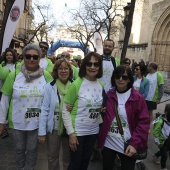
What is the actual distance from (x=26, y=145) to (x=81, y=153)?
2.56 ft

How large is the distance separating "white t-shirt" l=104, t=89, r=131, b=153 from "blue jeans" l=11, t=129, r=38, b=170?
3.33ft

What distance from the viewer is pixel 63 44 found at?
32344 mm

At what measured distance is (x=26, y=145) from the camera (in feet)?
9.41

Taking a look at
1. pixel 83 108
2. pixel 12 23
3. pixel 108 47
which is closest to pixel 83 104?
pixel 83 108

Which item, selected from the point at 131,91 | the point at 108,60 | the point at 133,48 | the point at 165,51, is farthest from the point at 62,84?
the point at 133,48

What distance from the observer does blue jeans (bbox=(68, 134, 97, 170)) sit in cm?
265

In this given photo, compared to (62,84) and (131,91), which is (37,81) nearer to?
(62,84)

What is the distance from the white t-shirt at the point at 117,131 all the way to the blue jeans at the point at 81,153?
263 millimetres

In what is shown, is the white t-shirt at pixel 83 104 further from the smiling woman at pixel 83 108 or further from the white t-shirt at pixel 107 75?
the white t-shirt at pixel 107 75

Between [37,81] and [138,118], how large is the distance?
1.38 m

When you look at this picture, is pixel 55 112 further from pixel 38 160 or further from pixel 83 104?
pixel 38 160

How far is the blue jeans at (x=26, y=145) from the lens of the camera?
2807 millimetres

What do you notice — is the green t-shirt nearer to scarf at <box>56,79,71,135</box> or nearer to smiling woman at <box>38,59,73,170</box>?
smiling woman at <box>38,59,73,170</box>

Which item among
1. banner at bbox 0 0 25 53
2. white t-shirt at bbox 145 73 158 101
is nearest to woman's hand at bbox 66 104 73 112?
white t-shirt at bbox 145 73 158 101
